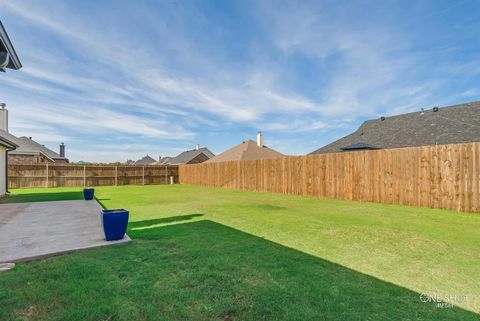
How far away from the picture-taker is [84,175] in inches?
793

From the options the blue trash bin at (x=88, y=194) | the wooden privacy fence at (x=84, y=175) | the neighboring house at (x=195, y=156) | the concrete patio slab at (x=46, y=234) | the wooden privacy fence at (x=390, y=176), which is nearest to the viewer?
the concrete patio slab at (x=46, y=234)

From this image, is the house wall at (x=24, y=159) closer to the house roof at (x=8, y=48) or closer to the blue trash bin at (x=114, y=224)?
the house roof at (x=8, y=48)

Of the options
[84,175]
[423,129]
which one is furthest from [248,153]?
[84,175]

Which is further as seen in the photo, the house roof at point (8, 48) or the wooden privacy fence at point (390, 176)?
the wooden privacy fence at point (390, 176)

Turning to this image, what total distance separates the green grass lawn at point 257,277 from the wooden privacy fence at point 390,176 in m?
2.73

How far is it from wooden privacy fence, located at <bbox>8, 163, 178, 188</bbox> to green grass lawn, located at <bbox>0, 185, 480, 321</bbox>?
1876cm

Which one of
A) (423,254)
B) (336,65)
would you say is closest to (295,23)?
(336,65)

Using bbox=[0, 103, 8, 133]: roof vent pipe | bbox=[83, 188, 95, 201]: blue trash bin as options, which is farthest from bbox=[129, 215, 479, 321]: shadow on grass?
bbox=[0, 103, 8, 133]: roof vent pipe

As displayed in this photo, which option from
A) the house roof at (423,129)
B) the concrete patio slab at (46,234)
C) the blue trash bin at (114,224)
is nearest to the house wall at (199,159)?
the house roof at (423,129)

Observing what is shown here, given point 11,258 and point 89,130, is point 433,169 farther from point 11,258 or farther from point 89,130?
point 89,130

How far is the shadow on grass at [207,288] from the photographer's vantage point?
81.1 inches

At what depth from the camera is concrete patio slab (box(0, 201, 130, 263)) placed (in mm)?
3681

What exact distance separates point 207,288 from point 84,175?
2173 cm

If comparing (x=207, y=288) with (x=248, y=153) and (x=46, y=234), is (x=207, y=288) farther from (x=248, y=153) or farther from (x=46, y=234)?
(x=248, y=153)
